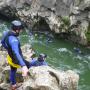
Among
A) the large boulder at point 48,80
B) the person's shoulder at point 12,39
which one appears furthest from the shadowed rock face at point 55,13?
the person's shoulder at point 12,39

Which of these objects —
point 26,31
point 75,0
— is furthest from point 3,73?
point 26,31

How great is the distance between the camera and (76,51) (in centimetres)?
2252

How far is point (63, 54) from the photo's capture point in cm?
2211

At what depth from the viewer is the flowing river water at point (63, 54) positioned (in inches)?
759

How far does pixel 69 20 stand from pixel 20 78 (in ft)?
43.3

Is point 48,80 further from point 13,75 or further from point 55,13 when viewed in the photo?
point 55,13

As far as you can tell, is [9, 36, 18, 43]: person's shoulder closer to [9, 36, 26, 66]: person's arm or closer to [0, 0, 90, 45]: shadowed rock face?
[9, 36, 26, 66]: person's arm

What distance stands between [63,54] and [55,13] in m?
5.18

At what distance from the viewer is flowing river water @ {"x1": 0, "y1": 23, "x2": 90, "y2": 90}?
1927 cm

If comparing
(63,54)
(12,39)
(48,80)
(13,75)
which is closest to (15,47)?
(12,39)

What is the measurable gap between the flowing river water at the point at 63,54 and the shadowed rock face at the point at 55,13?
1.08 m

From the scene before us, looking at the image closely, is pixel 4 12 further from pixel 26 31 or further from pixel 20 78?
pixel 20 78

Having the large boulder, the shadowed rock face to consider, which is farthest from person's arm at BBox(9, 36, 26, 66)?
the shadowed rock face

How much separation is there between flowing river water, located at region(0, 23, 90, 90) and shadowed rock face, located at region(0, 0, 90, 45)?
1.08 metres
